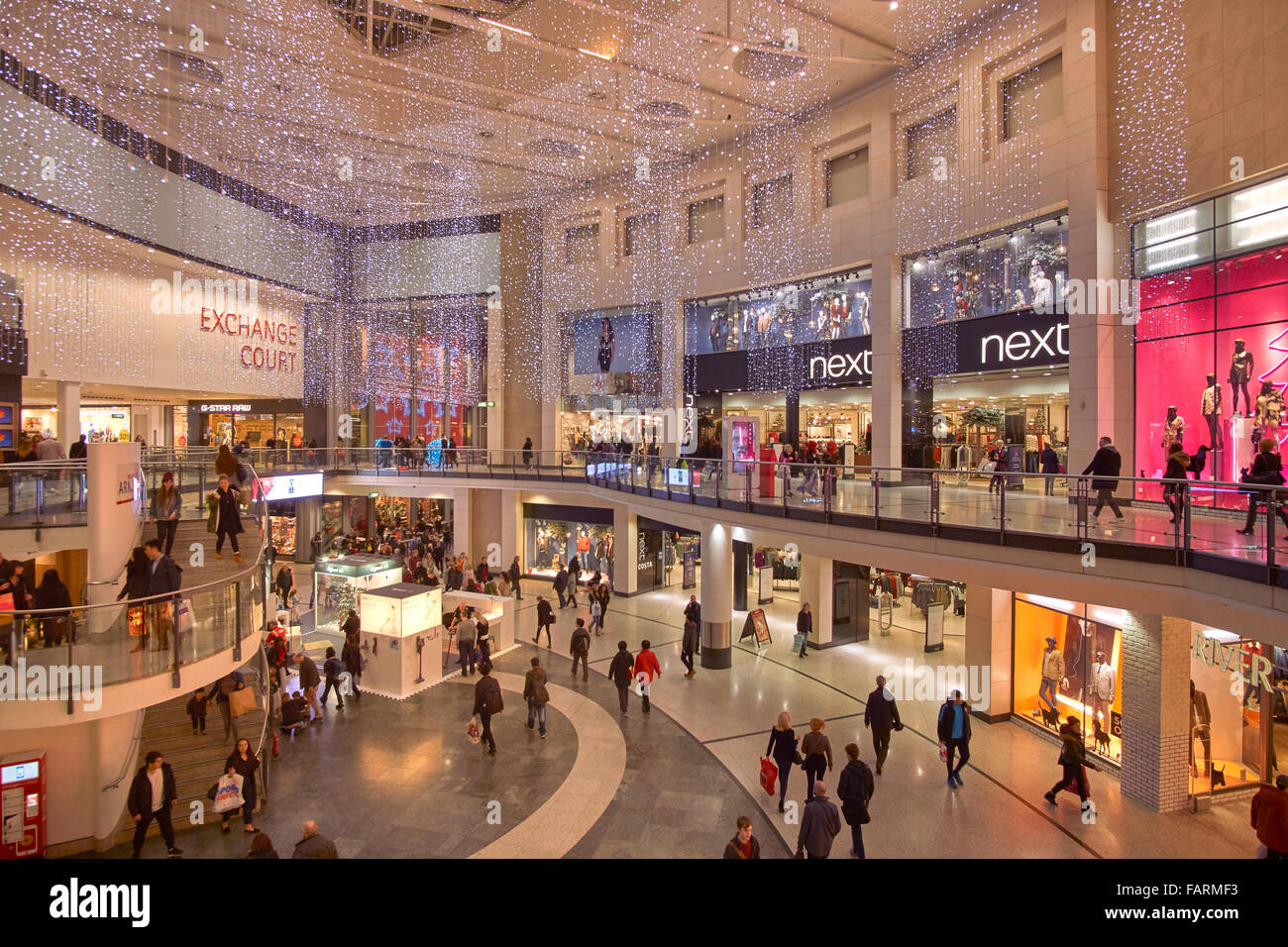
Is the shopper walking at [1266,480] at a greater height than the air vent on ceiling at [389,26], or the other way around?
the air vent on ceiling at [389,26]

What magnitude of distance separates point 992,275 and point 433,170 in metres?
18.3

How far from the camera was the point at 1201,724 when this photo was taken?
26.1 ft

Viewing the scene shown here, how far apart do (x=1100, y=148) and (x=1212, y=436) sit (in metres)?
5.33

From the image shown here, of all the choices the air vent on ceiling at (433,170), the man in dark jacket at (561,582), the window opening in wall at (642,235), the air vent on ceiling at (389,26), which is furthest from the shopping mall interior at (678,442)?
the man in dark jacket at (561,582)

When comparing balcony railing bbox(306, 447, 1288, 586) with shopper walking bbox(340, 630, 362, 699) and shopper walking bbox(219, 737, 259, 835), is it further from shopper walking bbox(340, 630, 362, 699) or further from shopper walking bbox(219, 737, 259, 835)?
shopper walking bbox(219, 737, 259, 835)

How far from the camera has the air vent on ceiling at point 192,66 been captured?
1473cm

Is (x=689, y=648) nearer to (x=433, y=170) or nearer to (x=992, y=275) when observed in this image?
(x=992, y=275)

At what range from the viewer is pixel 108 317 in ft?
59.7

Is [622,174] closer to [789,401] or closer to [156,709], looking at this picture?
[789,401]

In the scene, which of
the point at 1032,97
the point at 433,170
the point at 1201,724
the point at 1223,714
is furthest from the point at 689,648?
the point at 433,170

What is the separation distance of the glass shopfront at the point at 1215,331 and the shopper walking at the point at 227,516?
14680 millimetres

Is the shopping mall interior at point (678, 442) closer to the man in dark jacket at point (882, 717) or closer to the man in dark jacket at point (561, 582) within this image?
the man in dark jacket at point (882, 717)

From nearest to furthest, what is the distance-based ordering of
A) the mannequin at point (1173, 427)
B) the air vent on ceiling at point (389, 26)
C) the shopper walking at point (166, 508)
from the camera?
1. the mannequin at point (1173, 427)
2. the shopper walking at point (166, 508)
3. the air vent on ceiling at point (389, 26)

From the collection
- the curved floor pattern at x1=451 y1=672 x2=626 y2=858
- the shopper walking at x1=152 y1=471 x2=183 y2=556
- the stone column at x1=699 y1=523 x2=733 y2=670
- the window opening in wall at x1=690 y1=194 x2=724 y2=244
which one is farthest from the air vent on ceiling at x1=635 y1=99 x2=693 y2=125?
the curved floor pattern at x1=451 y1=672 x2=626 y2=858
